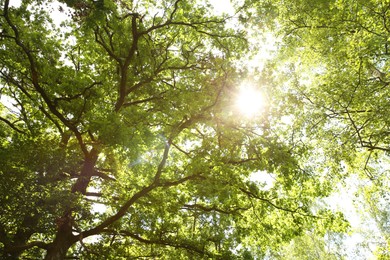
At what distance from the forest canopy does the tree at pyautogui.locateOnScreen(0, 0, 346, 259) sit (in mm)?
55

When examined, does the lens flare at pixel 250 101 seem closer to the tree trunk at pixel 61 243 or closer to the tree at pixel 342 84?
the tree at pixel 342 84

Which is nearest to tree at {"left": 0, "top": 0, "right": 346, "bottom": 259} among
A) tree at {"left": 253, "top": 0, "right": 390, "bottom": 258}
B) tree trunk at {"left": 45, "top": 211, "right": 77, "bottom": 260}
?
tree trunk at {"left": 45, "top": 211, "right": 77, "bottom": 260}

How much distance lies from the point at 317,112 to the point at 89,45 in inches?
385

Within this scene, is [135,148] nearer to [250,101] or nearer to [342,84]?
[250,101]

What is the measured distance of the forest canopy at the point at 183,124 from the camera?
8102 millimetres

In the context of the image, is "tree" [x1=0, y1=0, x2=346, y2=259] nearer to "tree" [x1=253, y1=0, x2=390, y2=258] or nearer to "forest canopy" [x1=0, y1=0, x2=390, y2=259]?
"forest canopy" [x1=0, y1=0, x2=390, y2=259]

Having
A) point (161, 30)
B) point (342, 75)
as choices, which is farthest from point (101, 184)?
point (342, 75)

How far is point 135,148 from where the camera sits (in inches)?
324

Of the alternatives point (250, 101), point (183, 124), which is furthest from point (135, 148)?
point (250, 101)

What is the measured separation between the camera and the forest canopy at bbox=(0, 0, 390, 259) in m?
8.10

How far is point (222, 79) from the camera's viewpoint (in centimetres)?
930

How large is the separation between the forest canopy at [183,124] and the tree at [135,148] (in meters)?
0.06

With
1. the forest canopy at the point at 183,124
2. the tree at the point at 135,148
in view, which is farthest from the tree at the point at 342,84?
the tree at the point at 135,148

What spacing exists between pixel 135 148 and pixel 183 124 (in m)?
2.36
